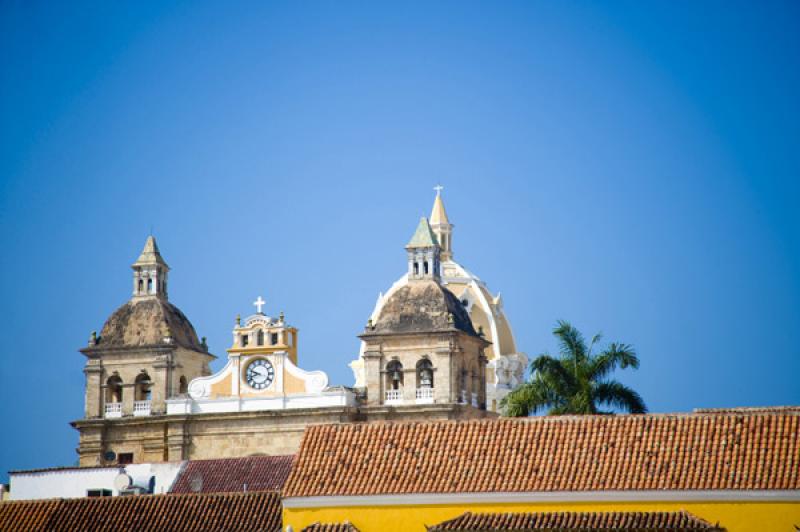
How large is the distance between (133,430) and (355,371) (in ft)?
73.0

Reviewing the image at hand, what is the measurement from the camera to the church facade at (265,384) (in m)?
69.4

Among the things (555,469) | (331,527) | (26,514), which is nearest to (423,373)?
(26,514)

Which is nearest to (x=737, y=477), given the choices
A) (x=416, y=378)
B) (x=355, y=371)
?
(x=416, y=378)

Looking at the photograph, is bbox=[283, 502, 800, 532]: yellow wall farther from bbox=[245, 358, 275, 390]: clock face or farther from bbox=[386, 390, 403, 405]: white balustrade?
bbox=[245, 358, 275, 390]: clock face

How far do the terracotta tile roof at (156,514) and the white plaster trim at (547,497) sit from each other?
3.85 m

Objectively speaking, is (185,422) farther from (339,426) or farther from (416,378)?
(339,426)

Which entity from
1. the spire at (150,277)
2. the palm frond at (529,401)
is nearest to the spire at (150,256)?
the spire at (150,277)

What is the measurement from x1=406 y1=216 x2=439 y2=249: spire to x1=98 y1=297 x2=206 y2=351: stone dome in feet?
26.5

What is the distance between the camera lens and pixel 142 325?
2894 inches

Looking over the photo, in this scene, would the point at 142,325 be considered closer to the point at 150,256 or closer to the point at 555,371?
the point at 150,256

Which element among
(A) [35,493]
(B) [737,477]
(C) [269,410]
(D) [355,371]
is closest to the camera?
(B) [737,477]

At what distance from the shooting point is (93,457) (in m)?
71.2

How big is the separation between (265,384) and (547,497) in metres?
32.1

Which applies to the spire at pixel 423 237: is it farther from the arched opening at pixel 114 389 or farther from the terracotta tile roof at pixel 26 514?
the terracotta tile roof at pixel 26 514
